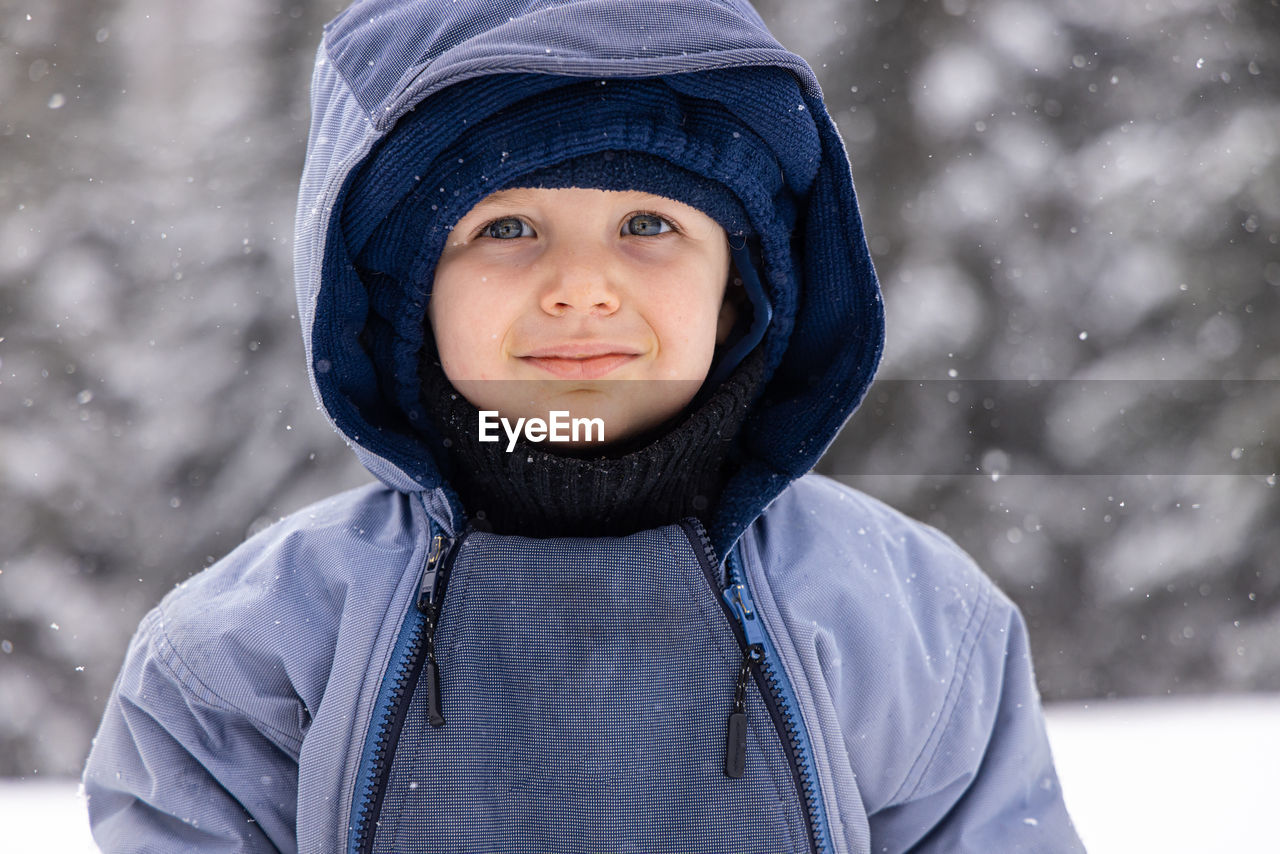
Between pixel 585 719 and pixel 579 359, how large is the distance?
0.44 m

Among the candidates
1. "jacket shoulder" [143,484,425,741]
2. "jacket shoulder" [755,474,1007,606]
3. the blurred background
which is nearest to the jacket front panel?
"jacket shoulder" [143,484,425,741]

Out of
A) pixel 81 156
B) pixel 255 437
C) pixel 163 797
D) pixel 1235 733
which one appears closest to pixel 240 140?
pixel 81 156

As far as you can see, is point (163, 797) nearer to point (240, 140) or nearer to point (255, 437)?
point (255, 437)

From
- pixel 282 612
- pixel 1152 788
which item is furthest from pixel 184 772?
pixel 1152 788

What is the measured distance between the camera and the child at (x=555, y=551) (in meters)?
1.24

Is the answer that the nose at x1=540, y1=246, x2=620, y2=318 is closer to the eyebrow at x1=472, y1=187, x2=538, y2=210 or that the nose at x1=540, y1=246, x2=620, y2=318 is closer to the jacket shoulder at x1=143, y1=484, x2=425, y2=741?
the eyebrow at x1=472, y1=187, x2=538, y2=210

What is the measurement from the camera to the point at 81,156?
3119 mm

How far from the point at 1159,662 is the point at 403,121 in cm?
335

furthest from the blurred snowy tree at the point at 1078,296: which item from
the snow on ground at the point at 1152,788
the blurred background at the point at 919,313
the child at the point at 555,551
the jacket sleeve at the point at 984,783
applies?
the child at the point at 555,551

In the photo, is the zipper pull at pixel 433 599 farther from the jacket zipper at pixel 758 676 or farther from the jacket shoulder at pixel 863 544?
the jacket shoulder at pixel 863 544

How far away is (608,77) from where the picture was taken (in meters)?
1.22

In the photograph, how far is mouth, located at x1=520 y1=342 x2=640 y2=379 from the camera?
1286mm

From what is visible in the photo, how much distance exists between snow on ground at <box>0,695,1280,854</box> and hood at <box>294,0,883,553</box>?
4.66ft

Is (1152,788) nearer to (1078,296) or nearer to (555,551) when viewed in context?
(1078,296)
